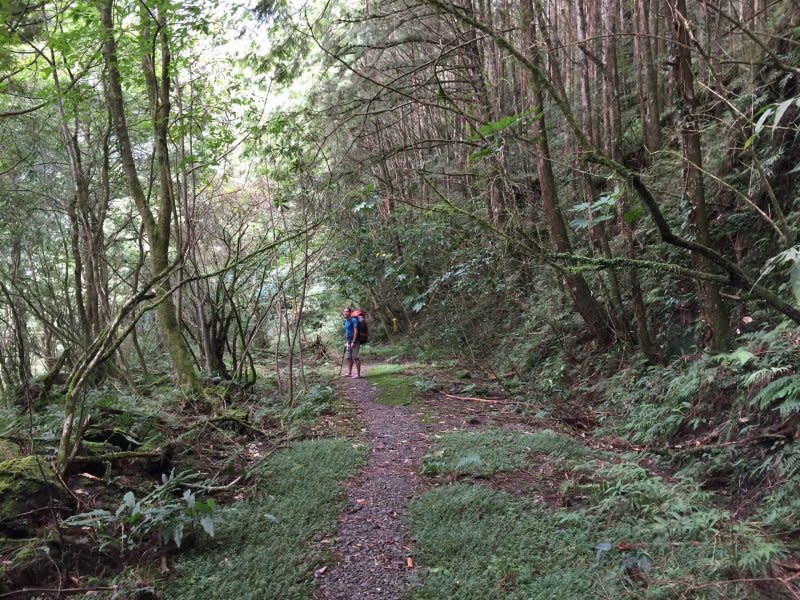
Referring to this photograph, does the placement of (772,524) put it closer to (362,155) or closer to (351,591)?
(351,591)

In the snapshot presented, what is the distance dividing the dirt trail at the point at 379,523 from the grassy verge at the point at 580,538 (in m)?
0.20

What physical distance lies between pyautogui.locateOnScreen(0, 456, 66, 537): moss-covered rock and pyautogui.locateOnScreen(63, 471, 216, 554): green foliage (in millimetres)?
273

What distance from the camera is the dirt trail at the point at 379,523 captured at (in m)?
3.58

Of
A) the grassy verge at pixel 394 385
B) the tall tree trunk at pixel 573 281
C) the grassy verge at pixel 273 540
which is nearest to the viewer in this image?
the grassy verge at pixel 273 540

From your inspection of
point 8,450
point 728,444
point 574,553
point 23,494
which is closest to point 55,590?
point 23,494

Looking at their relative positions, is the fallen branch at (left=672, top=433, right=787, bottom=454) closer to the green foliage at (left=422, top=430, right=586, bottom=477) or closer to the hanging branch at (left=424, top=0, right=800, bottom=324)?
the green foliage at (left=422, top=430, right=586, bottom=477)

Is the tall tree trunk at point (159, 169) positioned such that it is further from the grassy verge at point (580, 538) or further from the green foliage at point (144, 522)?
the grassy verge at point (580, 538)

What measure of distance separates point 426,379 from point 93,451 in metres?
6.62

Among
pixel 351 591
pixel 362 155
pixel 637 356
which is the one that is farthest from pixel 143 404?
pixel 362 155

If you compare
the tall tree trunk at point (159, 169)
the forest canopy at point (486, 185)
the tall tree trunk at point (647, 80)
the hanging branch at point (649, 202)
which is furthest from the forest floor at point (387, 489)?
the tall tree trunk at point (647, 80)

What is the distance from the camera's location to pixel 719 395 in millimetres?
5688

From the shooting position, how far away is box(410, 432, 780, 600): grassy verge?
3.24 m

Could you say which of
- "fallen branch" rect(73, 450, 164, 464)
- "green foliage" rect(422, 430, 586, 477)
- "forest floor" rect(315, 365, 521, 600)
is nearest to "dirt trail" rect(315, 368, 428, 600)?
"forest floor" rect(315, 365, 521, 600)

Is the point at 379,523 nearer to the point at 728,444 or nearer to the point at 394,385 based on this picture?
the point at 728,444
